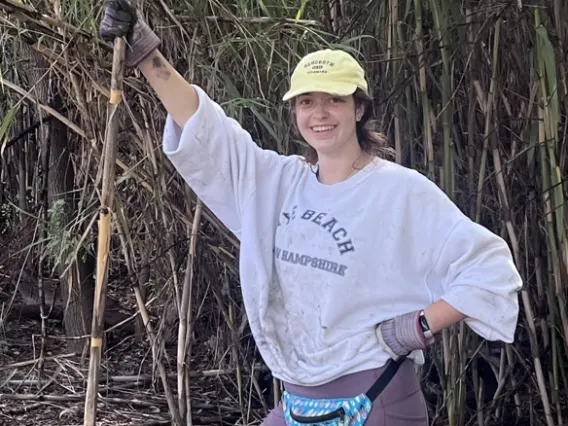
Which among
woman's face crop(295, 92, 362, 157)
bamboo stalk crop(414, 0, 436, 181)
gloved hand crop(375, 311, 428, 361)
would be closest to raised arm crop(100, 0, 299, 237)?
woman's face crop(295, 92, 362, 157)

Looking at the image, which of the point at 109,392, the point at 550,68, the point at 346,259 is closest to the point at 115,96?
the point at 346,259

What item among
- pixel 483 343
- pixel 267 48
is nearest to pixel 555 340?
pixel 483 343

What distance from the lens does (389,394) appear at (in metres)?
1.35

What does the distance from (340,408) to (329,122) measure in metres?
0.47

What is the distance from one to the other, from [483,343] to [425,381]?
0.69 ft

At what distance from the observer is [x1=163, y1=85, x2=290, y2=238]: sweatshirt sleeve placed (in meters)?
1.47

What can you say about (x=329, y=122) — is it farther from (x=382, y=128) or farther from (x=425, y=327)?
(x=382, y=128)

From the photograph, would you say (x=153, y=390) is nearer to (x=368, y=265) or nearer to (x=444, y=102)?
(x=444, y=102)

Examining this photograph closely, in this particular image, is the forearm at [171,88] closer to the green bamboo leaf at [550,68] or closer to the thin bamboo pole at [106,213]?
the thin bamboo pole at [106,213]

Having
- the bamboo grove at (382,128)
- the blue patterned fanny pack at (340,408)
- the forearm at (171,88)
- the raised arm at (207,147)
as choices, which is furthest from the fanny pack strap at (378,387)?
the bamboo grove at (382,128)

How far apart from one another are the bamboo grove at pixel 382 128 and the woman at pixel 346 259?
52cm

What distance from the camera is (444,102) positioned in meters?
2.07

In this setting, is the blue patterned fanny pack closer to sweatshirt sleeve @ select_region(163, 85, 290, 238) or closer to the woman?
the woman

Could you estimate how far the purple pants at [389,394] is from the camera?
134 cm
